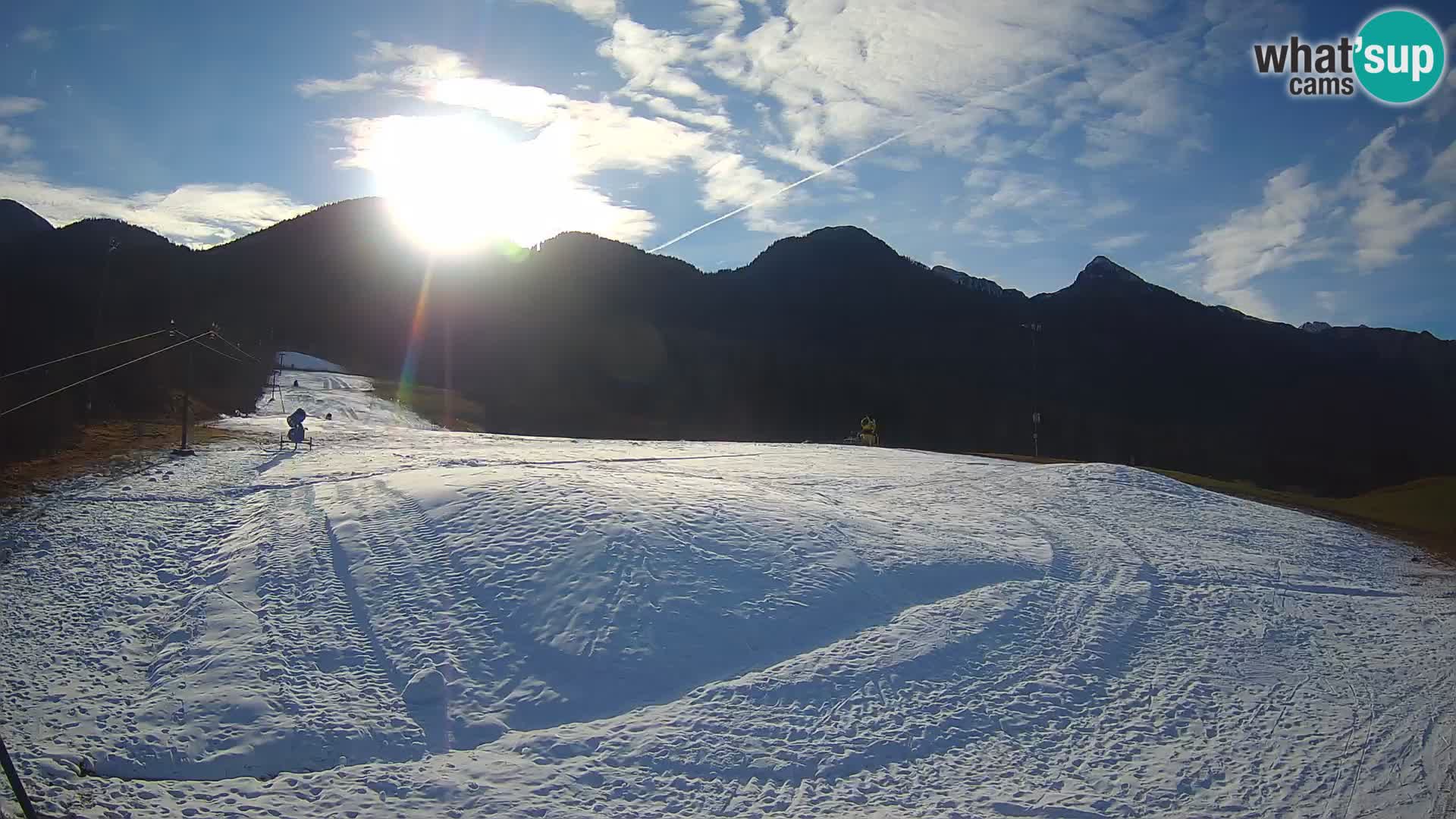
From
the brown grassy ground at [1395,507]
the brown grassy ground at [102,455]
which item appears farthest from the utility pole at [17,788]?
the brown grassy ground at [1395,507]

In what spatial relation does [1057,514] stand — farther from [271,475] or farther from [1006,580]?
[271,475]

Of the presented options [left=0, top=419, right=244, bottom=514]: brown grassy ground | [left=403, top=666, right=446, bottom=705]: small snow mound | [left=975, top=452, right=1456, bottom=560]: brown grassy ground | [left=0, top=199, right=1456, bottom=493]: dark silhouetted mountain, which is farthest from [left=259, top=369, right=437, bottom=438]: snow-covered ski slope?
[left=975, top=452, right=1456, bottom=560]: brown grassy ground

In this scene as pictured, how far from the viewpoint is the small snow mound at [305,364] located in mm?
57469

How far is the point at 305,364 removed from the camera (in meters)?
59.4

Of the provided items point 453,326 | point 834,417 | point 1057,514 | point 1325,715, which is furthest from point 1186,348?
point 1325,715

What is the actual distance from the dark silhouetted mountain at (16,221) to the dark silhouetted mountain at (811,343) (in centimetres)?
1495

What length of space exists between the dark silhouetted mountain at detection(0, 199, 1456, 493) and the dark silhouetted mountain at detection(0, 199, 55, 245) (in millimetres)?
14952

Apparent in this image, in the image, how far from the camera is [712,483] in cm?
1591

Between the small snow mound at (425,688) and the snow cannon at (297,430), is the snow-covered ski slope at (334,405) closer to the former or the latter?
the snow cannon at (297,430)

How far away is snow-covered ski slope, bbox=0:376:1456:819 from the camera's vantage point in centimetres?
664

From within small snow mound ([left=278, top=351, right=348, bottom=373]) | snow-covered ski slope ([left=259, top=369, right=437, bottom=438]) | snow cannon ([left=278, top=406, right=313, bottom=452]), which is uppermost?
small snow mound ([left=278, top=351, right=348, bottom=373])

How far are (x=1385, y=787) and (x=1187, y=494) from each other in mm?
14766

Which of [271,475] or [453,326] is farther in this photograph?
[453,326]

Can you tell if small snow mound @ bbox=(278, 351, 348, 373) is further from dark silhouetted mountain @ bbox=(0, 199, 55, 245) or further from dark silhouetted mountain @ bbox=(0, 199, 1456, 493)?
dark silhouetted mountain @ bbox=(0, 199, 55, 245)
